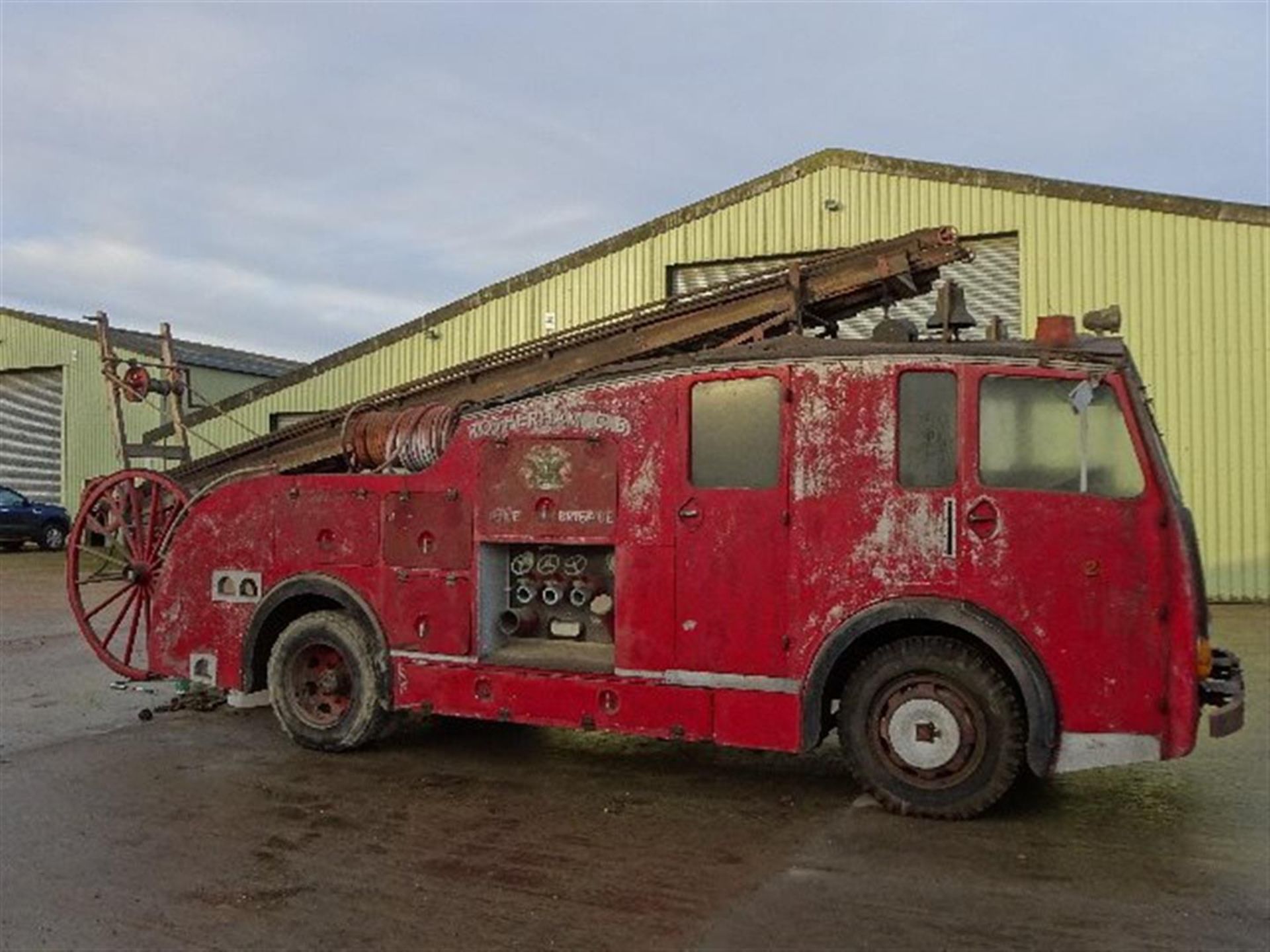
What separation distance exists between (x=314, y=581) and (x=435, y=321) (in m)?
13.5

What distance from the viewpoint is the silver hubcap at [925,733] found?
18.4ft

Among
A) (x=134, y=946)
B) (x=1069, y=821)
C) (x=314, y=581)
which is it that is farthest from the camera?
(x=314, y=581)

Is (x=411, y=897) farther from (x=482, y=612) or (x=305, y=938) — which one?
(x=482, y=612)

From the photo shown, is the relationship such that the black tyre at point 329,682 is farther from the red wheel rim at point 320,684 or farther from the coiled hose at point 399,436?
the coiled hose at point 399,436

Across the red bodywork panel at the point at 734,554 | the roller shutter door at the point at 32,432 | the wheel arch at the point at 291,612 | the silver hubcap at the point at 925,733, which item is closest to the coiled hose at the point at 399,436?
the red bodywork panel at the point at 734,554

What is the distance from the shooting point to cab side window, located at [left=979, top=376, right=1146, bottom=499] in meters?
5.45

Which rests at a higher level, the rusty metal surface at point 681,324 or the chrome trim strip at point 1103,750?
the rusty metal surface at point 681,324

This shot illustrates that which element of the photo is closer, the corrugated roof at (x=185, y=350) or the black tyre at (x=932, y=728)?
the black tyre at (x=932, y=728)

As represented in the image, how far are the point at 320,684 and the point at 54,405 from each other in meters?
25.8

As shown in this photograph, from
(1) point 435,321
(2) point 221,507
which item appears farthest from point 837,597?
(1) point 435,321

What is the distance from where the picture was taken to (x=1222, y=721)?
17.5 feet

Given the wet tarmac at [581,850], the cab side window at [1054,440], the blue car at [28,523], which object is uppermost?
the cab side window at [1054,440]

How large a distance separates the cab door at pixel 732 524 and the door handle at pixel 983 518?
37.8 inches

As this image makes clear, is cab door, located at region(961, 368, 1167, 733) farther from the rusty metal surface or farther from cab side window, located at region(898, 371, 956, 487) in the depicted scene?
the rusty metal surface
